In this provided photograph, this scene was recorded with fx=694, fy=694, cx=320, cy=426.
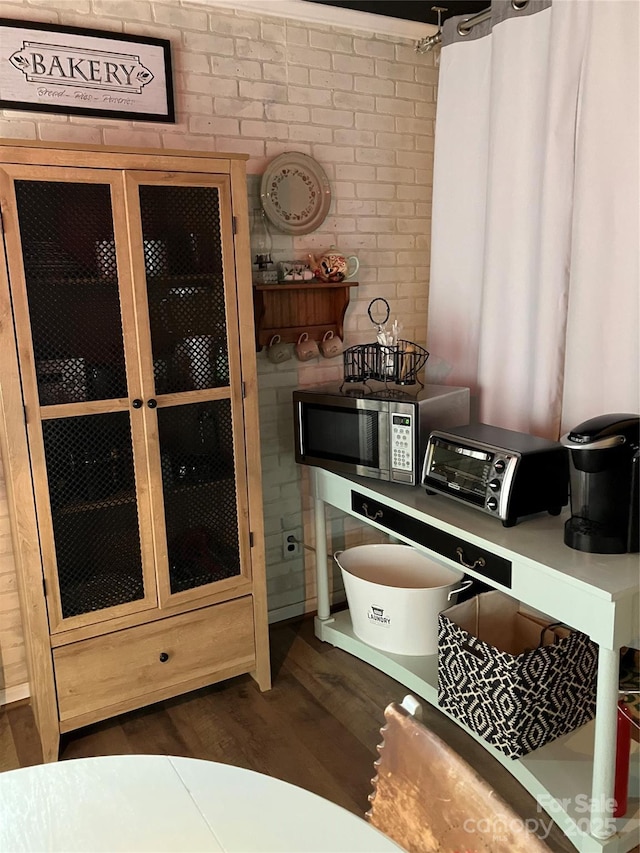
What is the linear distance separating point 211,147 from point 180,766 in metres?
2.15

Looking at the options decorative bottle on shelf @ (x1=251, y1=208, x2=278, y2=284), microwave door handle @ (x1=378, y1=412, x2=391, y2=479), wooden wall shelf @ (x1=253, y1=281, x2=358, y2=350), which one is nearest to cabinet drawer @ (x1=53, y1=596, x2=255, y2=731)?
microwave door handle @ (x1=378, y1=412, x2=391, y2=479)

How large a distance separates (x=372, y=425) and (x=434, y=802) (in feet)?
4.87

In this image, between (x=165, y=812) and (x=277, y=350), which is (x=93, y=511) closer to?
(x=277, y=350)

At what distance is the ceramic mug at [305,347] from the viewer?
285 cm

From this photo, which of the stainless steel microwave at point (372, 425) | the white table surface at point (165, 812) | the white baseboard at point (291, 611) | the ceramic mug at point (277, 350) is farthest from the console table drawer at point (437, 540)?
the white table surface at point (165, 812)

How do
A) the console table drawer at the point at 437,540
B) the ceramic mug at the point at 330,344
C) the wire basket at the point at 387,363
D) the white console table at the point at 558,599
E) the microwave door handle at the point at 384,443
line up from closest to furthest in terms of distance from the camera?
1. the white console table at the point at 558,599
2. the console table drawer at the point at 437,540
3. the microwave door handle at the point at 384,443
4. the wire basket at the point at 387,363
5. the ceramic mug at the point at 330,344

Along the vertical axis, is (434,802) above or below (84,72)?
below

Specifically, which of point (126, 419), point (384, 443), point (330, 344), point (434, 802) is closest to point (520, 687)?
point (384, 443)

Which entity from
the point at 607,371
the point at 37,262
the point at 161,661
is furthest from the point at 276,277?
the point at 161,661

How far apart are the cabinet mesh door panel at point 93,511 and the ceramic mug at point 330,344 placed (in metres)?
1.02

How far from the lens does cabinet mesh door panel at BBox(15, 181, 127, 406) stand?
2.01 m

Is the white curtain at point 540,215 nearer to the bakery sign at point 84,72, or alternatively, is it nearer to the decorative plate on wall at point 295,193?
the decorative plate on wall at point 295,193

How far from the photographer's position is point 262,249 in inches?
109

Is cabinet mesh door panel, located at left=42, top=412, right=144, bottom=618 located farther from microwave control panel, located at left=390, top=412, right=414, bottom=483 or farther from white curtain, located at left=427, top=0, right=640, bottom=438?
white curtain, located at left=427, top=0, right=640, bottom=438
